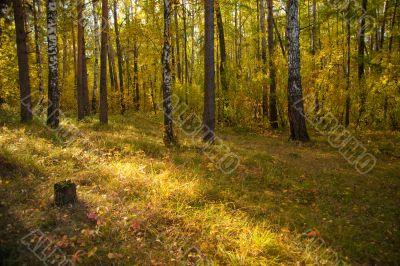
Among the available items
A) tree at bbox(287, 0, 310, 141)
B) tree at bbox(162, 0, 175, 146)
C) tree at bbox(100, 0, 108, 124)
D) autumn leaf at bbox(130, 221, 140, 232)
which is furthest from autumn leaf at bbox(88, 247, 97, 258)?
tree at bbox(100, 0, 108, 124)

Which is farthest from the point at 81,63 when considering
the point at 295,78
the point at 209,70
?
A: the point at 295,78

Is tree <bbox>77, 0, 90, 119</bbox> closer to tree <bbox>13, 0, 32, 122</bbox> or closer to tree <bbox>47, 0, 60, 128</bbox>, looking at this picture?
tree <bbox>13, 0, 32, 122</bbox>

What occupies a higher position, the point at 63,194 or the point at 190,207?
the point at 63,194

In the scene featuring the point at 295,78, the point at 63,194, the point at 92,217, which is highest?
the point at 295,78

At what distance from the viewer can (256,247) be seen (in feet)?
14.7

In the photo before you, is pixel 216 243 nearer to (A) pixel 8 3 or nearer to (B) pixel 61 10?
(A) pixel 8 3

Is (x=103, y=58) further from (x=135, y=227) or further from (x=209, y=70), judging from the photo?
(x=135, y=227)

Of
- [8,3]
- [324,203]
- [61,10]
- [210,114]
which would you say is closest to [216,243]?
[324,203]

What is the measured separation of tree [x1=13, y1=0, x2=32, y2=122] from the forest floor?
2.74 metres

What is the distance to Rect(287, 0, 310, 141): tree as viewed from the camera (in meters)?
10.8

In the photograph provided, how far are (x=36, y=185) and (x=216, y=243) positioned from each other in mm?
3711

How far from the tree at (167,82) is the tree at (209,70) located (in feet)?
4.70

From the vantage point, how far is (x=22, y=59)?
11672 mm

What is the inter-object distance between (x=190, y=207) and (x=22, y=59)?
9.83 meters
